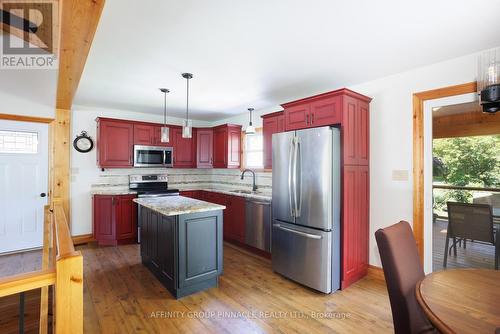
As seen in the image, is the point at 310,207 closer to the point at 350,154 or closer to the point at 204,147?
the point at 350,154

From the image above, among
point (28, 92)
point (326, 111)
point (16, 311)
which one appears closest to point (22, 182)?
point (28, 92)

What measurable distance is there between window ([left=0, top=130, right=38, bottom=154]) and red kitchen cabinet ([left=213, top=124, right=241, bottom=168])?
3.00 m

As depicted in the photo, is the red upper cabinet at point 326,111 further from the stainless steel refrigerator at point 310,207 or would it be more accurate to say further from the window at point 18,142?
the window at point 18,142

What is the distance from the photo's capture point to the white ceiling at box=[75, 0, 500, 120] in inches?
69.2

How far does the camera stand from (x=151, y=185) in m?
5.12

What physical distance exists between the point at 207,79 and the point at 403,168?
2.49 m

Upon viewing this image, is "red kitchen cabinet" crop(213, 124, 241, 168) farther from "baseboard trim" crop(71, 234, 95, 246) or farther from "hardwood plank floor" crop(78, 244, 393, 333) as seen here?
"baseboard trim" crop(71, 234, 95, 246)

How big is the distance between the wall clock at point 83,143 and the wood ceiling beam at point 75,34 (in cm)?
177

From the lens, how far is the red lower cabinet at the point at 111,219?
168 inches

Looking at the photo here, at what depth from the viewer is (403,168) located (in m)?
2.92

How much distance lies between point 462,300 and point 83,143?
5177 millimetres

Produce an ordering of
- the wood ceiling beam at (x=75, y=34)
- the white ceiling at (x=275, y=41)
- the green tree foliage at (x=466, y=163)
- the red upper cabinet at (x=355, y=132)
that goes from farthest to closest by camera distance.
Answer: the red upper cabinet at (x=355, y=132) → the green tree foliage at (x=466, y=163) → the white ceiling at (x=275, y=41) → the wood ceiling beam at (x=75, y=34)

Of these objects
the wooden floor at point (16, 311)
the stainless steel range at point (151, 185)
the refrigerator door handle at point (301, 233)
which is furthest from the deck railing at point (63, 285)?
the stainless steel range at point (151, 185)

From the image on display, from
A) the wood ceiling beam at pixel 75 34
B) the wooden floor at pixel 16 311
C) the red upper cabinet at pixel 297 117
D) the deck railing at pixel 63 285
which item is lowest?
the wooden floor at pixel 16 311
